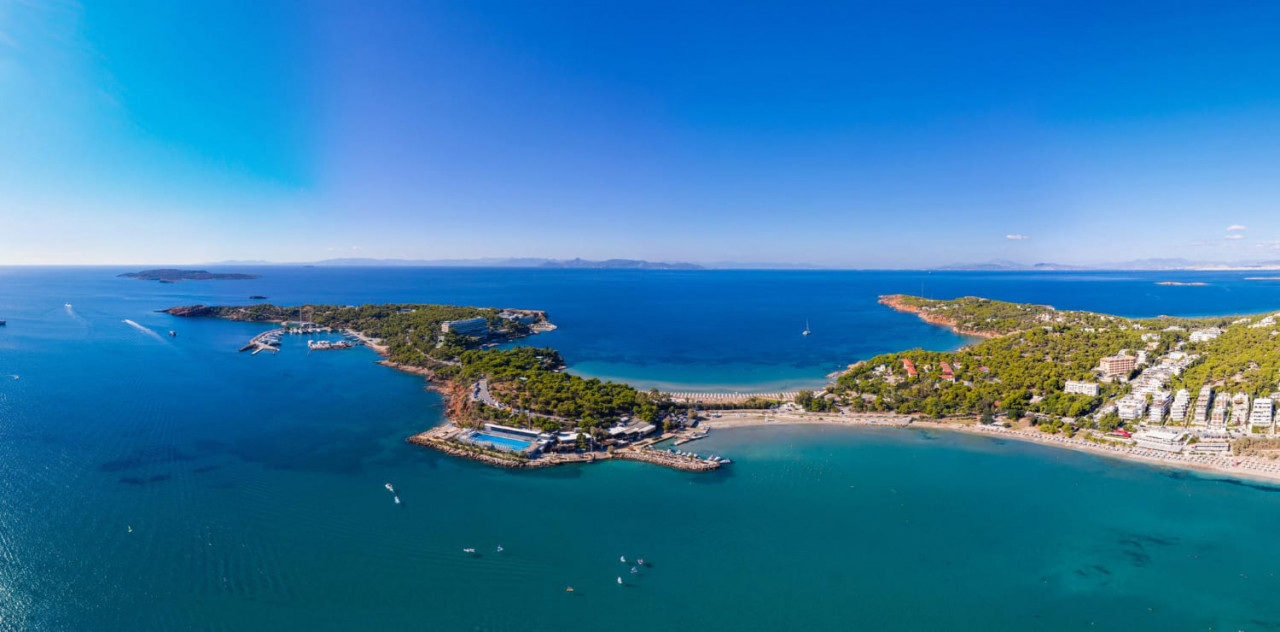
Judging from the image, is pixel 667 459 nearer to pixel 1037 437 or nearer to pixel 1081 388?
pixel 1037 437

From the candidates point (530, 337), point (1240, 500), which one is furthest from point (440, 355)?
point (1240, 500)

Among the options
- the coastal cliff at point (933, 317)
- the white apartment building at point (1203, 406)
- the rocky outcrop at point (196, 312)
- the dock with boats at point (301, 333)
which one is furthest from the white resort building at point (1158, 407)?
the rocky outcrop at point (196, 312)

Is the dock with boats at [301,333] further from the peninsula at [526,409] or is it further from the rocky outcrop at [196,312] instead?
the rocky outcrop at [196,312]

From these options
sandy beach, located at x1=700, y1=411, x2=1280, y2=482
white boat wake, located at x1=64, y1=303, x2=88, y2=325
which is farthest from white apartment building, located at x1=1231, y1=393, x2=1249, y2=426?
white boat wake, located at x1=64, y1=303, x2=88, y2=325

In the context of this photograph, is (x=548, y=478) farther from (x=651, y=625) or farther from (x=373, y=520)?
(x=651, y=625)

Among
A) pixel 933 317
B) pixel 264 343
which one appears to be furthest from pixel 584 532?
pixel 933 317

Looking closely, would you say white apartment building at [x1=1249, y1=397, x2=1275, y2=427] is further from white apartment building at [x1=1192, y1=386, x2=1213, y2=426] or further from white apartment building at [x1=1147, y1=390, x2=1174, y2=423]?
white apartment building at [x1=1147, y1=390, x2=1174, y2=423]

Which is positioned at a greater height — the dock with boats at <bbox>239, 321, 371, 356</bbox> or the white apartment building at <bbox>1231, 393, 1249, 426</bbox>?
the dock with boats at <bbox>239, 321, 371, 356</bbox>
